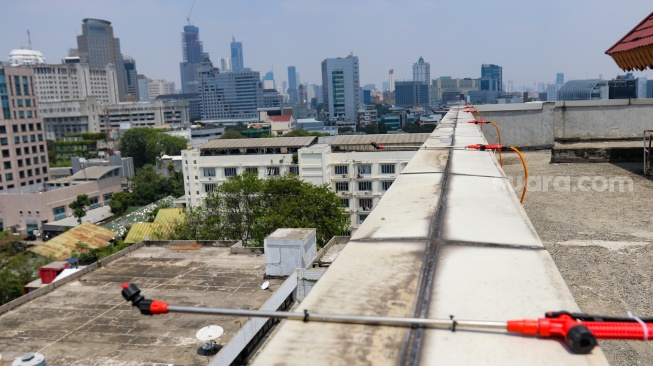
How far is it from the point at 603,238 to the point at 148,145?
69848mm

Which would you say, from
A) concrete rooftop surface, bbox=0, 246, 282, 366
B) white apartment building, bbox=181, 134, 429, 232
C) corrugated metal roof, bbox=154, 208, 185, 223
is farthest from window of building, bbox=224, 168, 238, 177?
concrete rooftop surface, bbox=0, 246, 282, 366

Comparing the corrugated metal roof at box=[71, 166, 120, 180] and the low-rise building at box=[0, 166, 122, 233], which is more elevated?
the corrugated metal roof at box=[71, 166, 120, 180]

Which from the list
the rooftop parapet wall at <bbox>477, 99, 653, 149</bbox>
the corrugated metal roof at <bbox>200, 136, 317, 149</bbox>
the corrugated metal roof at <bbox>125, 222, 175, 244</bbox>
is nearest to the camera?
the rooftop parapet wall at <bbox>477, 99, 653, 149</bbox>

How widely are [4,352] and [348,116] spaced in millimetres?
143627

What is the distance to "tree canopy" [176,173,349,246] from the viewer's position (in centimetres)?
2259

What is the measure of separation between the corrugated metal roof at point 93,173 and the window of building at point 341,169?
29213 mm

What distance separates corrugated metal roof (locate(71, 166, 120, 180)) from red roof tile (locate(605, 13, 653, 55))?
161 ft

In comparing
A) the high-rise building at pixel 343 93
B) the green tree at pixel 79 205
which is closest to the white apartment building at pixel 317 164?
the green tree at pixel 79 205

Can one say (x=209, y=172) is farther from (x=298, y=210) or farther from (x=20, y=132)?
(x=20, y=132)

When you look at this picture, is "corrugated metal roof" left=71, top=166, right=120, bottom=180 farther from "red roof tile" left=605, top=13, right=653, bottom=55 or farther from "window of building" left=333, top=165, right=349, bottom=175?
"red roof tile" left=605, top=13, right=653, bottom=55

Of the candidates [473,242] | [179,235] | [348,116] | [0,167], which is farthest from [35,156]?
[348,116]

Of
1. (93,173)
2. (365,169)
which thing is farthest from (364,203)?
(93,173)

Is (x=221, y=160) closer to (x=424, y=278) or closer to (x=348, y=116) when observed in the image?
(x=424, y=278)

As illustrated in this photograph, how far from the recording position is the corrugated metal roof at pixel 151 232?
26078 mm
